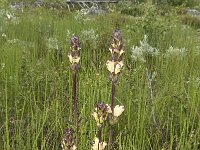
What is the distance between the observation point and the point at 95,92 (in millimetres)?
3213

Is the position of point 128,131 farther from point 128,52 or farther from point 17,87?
point 128,52

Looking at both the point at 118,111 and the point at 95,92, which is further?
the point at 95,92

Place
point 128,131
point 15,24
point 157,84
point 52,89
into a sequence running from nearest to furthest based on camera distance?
point 128,131 < point 52,89 < point 157,84 < point 15,24

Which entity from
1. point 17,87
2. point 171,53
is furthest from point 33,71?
point 171,53

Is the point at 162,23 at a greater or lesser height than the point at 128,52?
greater

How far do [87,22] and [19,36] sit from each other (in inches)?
67.2

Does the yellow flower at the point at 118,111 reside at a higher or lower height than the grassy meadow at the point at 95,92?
higher

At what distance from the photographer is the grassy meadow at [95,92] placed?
8.73ft

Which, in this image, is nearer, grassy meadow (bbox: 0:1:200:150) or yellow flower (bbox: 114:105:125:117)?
yellow flower (bbox: 114:105:125:117)

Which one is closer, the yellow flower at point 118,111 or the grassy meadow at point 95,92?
the yellow flower at point 118,111

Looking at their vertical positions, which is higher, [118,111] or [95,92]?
[118,111]

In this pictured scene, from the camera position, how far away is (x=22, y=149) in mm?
2543

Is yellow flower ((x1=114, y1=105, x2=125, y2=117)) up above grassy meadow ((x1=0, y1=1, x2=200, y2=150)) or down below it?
above

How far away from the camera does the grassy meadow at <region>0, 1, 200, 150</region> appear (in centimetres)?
266
